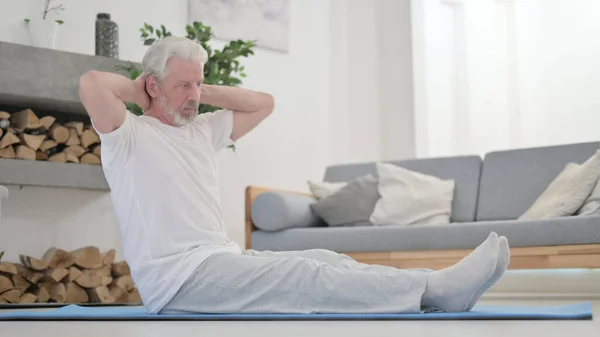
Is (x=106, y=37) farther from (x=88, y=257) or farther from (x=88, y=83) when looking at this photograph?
(x=88, y=83)

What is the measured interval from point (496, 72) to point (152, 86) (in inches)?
176

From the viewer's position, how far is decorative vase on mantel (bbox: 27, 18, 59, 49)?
15.7 ft

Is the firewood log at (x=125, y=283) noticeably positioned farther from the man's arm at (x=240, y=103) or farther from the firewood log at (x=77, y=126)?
the man's arm at (x=240, y=103)

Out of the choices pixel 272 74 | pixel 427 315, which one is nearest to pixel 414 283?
pixel 427 315

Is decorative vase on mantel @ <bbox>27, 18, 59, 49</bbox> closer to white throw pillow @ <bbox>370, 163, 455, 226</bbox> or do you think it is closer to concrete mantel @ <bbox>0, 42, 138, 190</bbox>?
concrete mantel @ <bbox>0, 42, 138, 190</bbox>

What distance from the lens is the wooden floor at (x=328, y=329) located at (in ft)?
5.91

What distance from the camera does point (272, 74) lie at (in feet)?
20.3

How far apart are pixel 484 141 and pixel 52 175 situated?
3.35 m

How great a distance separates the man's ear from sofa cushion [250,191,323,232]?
88.2 inches

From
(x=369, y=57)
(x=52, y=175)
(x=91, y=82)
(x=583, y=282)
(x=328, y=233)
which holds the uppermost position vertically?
(x=369, y=57)

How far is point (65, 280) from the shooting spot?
15.1ft

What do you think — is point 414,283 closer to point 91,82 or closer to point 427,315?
point 427,315

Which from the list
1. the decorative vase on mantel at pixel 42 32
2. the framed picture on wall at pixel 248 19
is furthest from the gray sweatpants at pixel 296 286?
the framed picture on wall at pixel 248 19

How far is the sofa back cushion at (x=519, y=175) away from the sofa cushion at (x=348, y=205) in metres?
0.66
